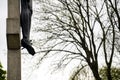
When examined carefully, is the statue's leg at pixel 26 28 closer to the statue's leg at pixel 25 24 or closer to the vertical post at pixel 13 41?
the statue's leg at pixel 25 24

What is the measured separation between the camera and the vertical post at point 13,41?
3744 millimetres

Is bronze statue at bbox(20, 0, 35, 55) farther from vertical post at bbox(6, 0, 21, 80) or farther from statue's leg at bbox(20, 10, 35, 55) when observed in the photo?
vertical post at bbox(6, 0, 21, 80)

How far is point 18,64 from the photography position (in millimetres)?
3764

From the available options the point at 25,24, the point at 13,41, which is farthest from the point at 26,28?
the point at 13,41

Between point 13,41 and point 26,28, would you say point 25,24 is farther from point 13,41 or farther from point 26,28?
point 13,41

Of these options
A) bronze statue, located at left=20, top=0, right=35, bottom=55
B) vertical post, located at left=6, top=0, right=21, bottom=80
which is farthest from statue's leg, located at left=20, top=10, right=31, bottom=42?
vertical post, located at left=6, top=0, right=21, bottom=80

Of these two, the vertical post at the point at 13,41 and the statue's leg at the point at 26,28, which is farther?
the statue's leg at the point at 26,28

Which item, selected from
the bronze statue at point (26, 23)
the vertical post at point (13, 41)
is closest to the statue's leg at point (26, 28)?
the bronze statue at point (26, 23)

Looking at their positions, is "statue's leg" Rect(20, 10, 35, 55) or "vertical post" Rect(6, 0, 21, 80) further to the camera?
"statue's leg" Rect(20, 10, 35, 55)

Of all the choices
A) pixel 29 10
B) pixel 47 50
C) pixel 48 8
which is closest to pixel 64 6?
pixel 48 8

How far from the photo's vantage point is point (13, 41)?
149 inches

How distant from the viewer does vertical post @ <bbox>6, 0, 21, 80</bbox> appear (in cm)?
374

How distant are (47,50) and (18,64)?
16.4 metres

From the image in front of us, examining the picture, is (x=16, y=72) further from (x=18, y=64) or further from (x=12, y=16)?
(x=12, y=16)
